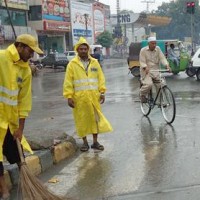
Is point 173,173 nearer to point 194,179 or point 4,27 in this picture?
point 194,179

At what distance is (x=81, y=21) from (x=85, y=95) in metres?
47.7

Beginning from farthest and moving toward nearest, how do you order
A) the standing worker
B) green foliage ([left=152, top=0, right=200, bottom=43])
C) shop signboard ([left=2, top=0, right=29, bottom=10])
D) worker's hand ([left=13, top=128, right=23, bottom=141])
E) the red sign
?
green foliage ([left=152, top=0, right=200, bottom=43]), the red sign, shop signboard ([left=2, top=0, right=29, bottom=10]), the standing worker, worker's hand ([left=13, top=128, right=23, bottom=141])

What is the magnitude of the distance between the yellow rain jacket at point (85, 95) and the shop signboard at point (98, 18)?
5209 centimetres

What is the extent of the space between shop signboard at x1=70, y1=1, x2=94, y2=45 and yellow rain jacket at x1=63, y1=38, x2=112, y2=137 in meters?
44.2

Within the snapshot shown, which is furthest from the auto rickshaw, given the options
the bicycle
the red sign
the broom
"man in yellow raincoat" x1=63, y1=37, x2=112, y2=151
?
the red sign

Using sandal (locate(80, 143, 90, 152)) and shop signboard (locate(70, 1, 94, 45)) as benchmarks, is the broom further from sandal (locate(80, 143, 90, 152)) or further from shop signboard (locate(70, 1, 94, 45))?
shop signboard (locate(70, 1, 94, 45))

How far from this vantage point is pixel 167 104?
8594 mm

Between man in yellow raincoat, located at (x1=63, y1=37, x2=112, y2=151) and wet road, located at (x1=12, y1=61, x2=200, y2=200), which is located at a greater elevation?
man in yellow raincoat, located at (x1=63, y1=37, x2=112, y2=151)

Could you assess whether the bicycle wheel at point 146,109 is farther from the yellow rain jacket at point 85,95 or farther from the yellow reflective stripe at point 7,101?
the yellow reflective stripe at point 7,101

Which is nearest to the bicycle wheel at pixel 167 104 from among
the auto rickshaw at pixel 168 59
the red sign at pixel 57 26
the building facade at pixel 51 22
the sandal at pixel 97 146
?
the sandal at pixel 97 146

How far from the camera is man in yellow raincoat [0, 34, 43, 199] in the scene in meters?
4.12

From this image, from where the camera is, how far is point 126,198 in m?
4.41

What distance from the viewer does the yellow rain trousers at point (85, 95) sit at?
6.48m

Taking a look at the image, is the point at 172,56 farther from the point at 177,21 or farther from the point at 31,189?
the point at 177,21
